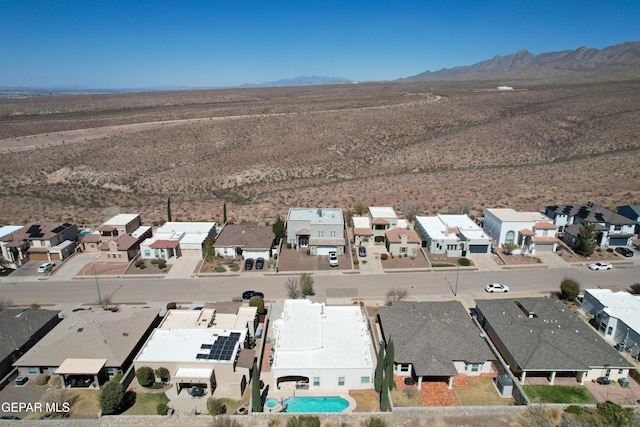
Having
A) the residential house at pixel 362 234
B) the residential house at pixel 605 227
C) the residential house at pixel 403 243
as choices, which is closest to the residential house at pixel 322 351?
the residential house at pixel 403 243

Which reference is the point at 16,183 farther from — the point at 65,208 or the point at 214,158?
the point at 214,158

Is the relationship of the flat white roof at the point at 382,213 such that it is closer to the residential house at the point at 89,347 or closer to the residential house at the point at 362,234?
the residential house at the point at 362,234

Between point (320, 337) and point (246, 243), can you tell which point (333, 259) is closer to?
point (246, 243)

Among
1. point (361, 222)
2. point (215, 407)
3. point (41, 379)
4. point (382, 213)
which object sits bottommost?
point (41, 379)

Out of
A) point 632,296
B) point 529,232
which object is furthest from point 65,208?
point 632,296

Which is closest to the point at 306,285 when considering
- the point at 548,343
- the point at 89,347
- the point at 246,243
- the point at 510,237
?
the point at 246,243
